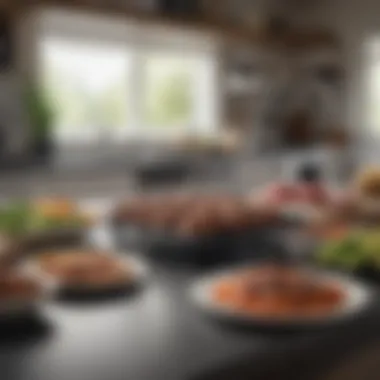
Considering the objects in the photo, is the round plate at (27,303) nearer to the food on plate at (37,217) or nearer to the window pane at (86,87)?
the food on plate at (37,217)

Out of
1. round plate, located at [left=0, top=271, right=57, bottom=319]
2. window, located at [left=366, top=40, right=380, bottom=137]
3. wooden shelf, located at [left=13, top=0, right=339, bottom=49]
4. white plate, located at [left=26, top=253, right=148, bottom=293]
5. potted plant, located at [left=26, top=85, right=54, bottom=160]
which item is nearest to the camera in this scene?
round plate, located at [left=0, top=271, right=57, bottom=319]

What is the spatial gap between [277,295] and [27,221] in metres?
0.57

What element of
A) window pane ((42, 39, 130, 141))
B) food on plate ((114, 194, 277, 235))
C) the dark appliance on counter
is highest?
the dark appliance on counter

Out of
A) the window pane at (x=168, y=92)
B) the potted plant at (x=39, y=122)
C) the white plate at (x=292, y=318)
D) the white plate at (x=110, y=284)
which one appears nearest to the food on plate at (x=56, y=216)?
the white plate at (x=110, y=284)

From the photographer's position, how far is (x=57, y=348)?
87 cm

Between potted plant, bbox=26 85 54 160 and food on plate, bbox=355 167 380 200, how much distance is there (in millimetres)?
1713

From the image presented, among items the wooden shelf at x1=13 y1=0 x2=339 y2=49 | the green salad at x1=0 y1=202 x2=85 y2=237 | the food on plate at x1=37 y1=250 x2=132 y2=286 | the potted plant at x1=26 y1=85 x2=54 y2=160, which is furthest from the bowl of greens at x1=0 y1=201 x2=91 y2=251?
the potted plant at x1=26 y1=85 x2=54 y2=160

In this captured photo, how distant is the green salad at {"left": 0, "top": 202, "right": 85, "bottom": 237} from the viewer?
1.40 m

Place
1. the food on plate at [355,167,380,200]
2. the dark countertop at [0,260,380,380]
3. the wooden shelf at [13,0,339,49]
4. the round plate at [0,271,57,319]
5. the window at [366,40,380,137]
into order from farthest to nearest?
the window at [366,40,380,137] < the wooden shelf at [13,0,339,49] < the food on plate at [355,167,380,200] < the round plate at [0,271,57,319] < the dark countertop at [0,260,380,380]

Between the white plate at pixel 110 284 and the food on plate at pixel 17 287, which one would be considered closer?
the food on plate at pixel 17 287

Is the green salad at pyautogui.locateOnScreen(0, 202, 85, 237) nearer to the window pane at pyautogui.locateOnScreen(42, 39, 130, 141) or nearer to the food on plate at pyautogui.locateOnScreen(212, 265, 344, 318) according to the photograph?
the food on plate at pyautogui.locateOnScreen(212, 265, 344, 318)

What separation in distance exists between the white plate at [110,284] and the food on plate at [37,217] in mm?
224

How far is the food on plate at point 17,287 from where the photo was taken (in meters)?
0.95

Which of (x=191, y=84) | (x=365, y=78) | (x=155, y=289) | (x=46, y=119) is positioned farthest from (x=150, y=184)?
(x=365, y=78)
